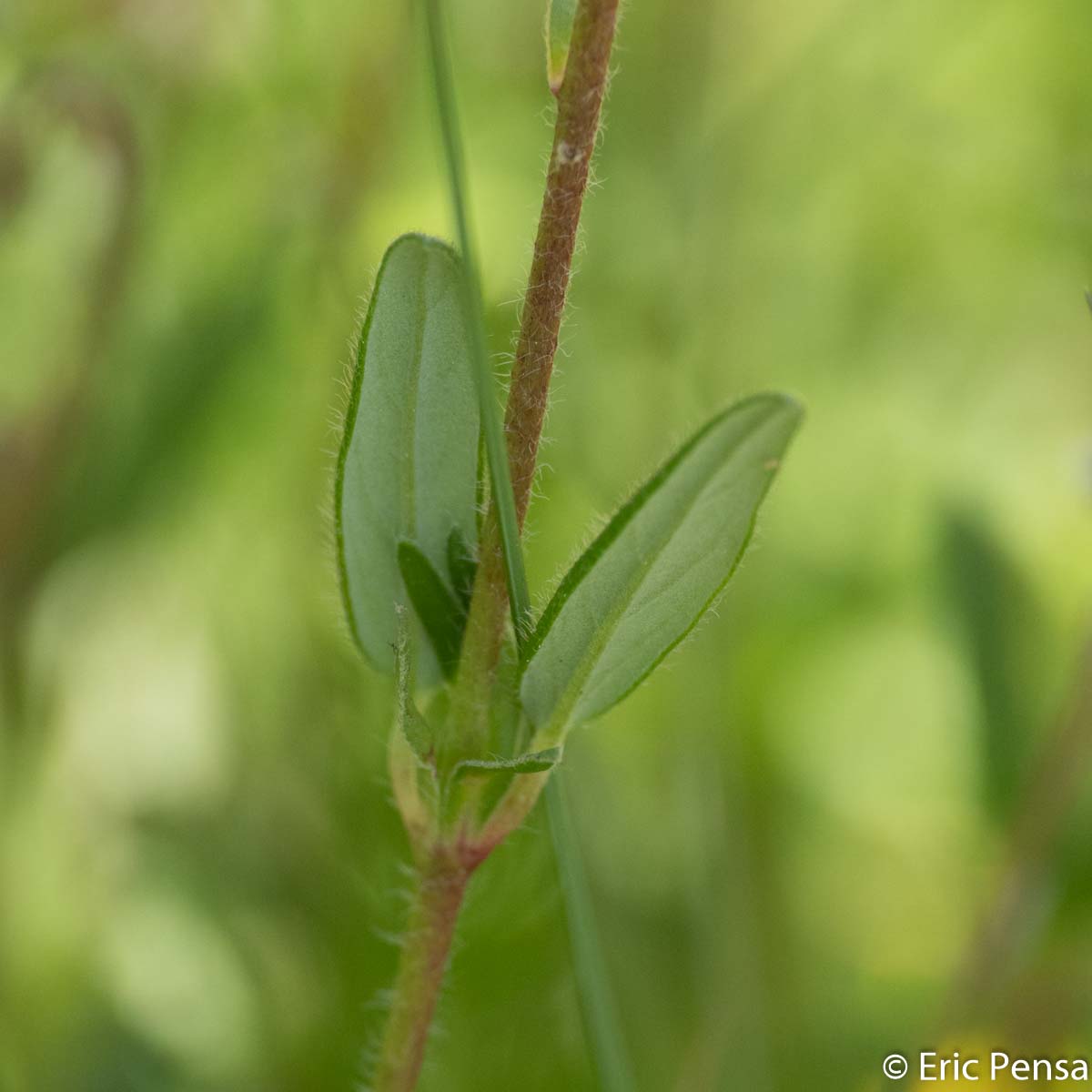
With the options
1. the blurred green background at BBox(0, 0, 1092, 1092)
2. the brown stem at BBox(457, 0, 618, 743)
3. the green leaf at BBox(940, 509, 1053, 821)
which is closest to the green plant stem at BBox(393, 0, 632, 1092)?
the brown stem at BBox(457, 0, 618, 743)

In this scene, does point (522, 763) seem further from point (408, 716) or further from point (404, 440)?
point (404, 440)

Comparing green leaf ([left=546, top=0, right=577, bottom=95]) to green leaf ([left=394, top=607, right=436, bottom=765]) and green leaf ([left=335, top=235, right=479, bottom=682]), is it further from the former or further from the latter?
green leaf ([left=394, top=607, right=436, bottom=765])

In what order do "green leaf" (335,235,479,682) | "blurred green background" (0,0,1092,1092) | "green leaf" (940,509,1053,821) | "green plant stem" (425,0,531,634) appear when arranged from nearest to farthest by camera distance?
"green plant stem" (425,0,531,634) < "green leaf" (335,235,479,682) < "blurred green background" (0,0,1092,1092) < "green leaf" (940,509,1053,821)

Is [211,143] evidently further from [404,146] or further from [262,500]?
[262,500]

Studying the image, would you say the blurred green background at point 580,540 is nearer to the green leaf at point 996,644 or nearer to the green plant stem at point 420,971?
the green leaf at point 996,644

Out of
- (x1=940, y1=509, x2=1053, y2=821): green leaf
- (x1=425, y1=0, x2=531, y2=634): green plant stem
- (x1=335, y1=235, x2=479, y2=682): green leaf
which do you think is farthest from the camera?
(x1=940, y1=509, x2=1053, y2=821): green leaf

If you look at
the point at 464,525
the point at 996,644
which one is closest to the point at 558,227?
the point at 464,525

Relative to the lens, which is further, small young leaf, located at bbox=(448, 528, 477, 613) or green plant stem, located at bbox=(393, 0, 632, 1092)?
small young leaf, located at bbox=(448, 528, 477, 613)
